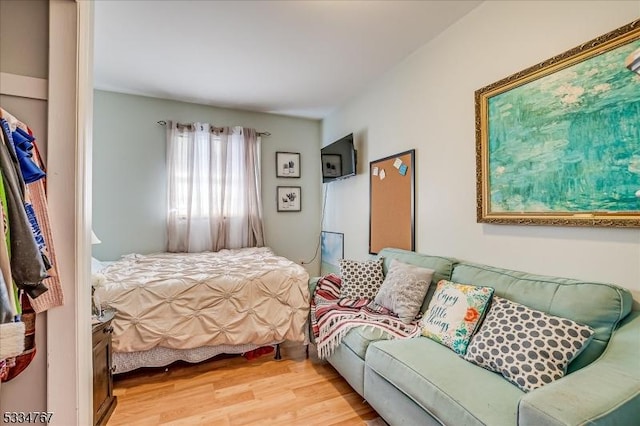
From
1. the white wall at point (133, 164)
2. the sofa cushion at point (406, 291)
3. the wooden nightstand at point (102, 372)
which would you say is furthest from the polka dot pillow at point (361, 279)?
the white wall at point (133, 164)

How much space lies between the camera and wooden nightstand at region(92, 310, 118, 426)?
165 cm

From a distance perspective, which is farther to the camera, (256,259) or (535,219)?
(256,259)

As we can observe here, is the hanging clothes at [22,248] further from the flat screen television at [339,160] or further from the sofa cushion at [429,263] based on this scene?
the flat screen television at [339,160]

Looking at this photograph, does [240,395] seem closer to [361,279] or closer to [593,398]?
[361,279]

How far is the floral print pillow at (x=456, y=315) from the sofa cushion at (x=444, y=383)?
0.06m

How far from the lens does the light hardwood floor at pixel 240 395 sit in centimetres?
182

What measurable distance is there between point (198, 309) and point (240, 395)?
0.68m

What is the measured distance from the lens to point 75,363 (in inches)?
46.8

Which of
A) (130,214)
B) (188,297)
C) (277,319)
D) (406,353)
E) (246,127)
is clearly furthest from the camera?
(246,127)

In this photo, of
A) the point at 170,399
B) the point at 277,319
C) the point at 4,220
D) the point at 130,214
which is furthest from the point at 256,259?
the point at 4,220

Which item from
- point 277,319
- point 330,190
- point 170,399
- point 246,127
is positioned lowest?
point 170,399

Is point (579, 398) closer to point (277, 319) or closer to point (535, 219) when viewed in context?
point (535, 219)

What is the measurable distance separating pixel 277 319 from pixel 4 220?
1.88 metres

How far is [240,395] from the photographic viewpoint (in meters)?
2.05
